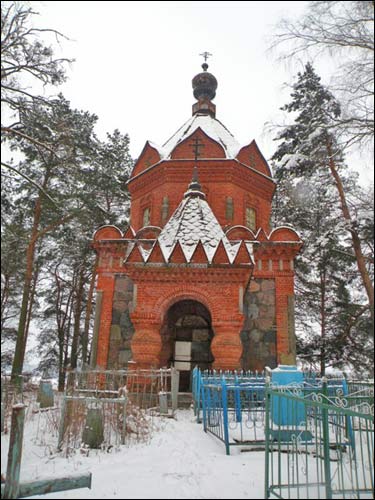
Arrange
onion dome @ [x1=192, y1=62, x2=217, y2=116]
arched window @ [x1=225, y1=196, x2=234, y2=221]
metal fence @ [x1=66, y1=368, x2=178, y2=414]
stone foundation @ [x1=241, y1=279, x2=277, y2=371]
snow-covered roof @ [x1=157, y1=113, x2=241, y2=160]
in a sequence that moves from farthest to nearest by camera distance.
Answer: onion dome @ [x1=192, y1=62, x2=217, y2=116]
snow-covered roof @ [x1=157, y1=113, x2=241, y2=160]
arched window @ [x1=225, y1=196, x2=234, y2=221]
stone foundation @ [x1=241, y1=279, x2=277, y2=371]
metal fence @ [x1=66, y1=368, x2=178, y2=414]

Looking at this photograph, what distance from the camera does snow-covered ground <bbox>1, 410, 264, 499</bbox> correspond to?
3756 mm

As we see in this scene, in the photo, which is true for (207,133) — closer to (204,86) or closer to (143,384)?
(204,86)

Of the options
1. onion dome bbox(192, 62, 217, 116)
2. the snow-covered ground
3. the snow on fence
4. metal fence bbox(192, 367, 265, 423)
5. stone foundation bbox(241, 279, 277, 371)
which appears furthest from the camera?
onion dome bbox(192, 62, 217, 116)

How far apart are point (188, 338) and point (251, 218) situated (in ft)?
19.9

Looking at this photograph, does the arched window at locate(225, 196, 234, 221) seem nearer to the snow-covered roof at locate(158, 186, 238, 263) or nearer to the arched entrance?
the snow-covered roof at locate(158, 186, 238, 263)

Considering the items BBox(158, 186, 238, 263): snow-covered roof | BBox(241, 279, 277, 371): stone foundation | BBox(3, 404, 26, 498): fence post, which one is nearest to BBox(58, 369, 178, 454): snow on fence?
BBox(3, 404, 26, 498): fence post

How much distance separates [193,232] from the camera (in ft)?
34.9

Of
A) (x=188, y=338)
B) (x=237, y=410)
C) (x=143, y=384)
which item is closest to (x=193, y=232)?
(x=188, y=338)

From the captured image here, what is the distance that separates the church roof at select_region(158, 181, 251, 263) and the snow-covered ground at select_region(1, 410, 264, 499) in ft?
16.1

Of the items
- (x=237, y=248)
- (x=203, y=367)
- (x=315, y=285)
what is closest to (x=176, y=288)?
(x=237, y=248)

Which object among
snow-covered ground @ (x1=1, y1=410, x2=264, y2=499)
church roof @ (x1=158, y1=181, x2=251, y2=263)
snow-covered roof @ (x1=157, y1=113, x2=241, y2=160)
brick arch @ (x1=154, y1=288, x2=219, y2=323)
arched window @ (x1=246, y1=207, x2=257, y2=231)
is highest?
snow-covered roof @ (x1=157, y1=113, x2=241, y2=160)

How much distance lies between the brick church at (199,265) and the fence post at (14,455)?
20.5 feet

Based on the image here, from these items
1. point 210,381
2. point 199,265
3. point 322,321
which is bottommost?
point 210,381

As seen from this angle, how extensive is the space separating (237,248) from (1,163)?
7237 mm
